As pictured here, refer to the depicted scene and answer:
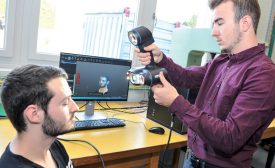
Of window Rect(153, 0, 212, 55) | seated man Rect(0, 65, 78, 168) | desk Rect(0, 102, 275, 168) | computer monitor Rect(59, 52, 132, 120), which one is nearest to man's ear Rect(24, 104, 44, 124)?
seated man Rect(0, 65, 78, 168)

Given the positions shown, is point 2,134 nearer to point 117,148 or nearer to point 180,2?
point 117,148

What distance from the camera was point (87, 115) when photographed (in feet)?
6.14

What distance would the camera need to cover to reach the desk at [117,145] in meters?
1.32

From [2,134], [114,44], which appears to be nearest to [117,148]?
[2,134]

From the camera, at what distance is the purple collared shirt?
1066mm

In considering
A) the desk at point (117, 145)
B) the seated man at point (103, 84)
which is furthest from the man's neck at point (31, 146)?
the seated man at point (103, 84)

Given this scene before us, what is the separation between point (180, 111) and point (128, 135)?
0.60 meters

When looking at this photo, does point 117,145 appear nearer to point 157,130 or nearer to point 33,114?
point 157,130

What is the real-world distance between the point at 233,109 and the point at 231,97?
87mm

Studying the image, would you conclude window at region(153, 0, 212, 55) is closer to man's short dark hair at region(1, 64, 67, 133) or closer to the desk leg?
the desk leg

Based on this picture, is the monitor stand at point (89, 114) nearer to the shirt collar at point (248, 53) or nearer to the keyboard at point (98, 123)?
the keyboard at point (98, 123)

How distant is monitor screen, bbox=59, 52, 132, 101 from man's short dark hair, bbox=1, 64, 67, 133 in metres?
0.73

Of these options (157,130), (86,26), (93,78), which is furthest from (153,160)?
(86,26)

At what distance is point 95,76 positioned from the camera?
5.95 ft
